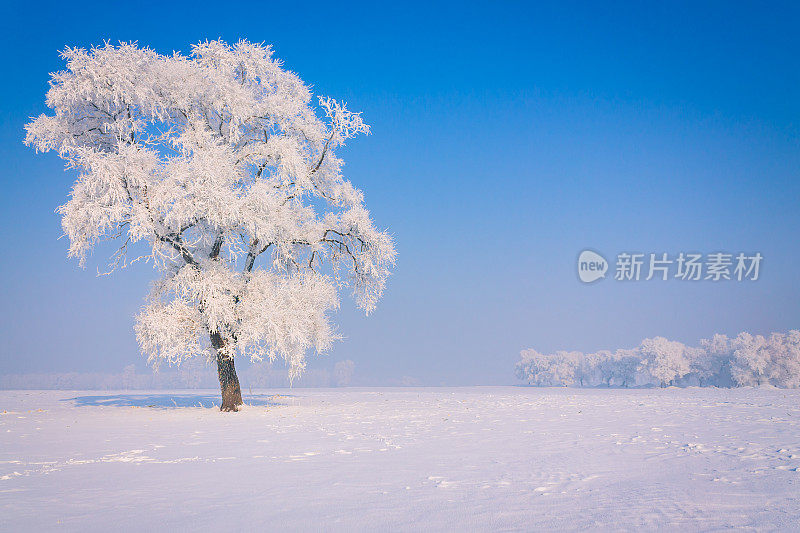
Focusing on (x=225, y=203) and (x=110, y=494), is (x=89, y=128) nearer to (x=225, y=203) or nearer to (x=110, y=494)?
(x=225, y=203)

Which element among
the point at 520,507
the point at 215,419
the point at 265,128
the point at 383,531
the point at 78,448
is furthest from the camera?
the point at 265,128

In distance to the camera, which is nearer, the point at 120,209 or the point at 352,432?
the point at 352,432

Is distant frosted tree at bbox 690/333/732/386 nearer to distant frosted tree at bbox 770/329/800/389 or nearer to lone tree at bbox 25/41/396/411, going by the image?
distant frosted tree at bbox 770/329/800/389

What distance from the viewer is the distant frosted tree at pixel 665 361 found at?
59.5m

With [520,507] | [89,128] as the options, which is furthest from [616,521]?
[89,128]

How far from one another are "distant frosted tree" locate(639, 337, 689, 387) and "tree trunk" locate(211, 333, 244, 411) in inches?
2040

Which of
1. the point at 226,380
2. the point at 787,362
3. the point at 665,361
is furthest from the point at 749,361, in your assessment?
the point at 226,380

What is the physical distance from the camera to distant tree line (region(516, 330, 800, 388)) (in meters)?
57.2

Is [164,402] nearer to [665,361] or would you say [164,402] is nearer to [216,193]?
[216,193]

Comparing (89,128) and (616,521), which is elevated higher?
(89,128)

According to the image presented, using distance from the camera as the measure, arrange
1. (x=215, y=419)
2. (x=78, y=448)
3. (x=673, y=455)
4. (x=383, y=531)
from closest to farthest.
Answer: (x=383, y=531) < (x=673, y=455) < (x=78, y=448) < (x=215, y=419)

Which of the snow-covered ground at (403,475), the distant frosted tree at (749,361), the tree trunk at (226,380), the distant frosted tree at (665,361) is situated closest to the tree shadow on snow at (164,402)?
the tree trunk at (226,380)

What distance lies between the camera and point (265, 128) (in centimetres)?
2156

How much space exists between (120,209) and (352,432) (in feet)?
35.3
